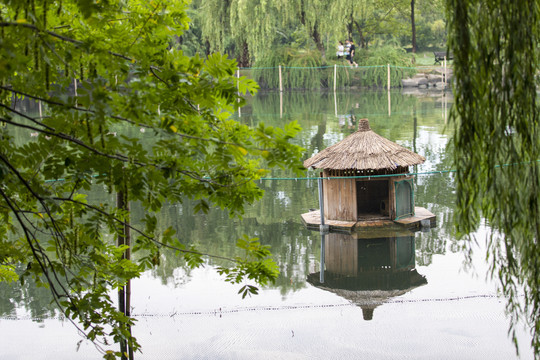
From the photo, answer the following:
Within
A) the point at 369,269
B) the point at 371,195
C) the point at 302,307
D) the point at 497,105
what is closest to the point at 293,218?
the point at 371,195

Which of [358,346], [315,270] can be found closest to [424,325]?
[358,346]

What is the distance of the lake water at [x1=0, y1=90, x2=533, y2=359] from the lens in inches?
291

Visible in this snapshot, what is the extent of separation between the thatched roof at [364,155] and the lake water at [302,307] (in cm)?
116

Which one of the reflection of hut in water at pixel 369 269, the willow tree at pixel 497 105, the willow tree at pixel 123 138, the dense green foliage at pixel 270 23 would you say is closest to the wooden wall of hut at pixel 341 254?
the reflection of hut in water at pixel 369 269

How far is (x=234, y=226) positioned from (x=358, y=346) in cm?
518

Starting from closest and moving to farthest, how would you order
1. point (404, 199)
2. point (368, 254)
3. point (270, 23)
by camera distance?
point (368, 254) → point (404, 199) → point (270, 23)

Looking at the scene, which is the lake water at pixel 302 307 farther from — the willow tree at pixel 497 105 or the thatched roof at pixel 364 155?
the willow tree at pixel 497 105

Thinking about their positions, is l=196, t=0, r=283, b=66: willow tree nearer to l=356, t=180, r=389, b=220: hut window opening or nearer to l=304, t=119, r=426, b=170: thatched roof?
l=356, t=180, r=389, b=220: hut window opening

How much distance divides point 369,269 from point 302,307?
68.0 inches

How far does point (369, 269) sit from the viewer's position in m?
9.91

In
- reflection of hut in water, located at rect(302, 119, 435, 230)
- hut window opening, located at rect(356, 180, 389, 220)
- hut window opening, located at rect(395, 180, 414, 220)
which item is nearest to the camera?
reflection of hut in water, located at rect(302, 119, 435, 230)

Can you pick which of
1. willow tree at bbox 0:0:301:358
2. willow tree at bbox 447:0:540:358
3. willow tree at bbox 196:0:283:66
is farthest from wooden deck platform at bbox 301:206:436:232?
willow tree at bbox 196:0:283:66

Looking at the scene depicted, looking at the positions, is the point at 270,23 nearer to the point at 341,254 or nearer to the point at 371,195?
the point at 371,195

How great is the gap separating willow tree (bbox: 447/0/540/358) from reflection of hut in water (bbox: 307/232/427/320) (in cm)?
438
